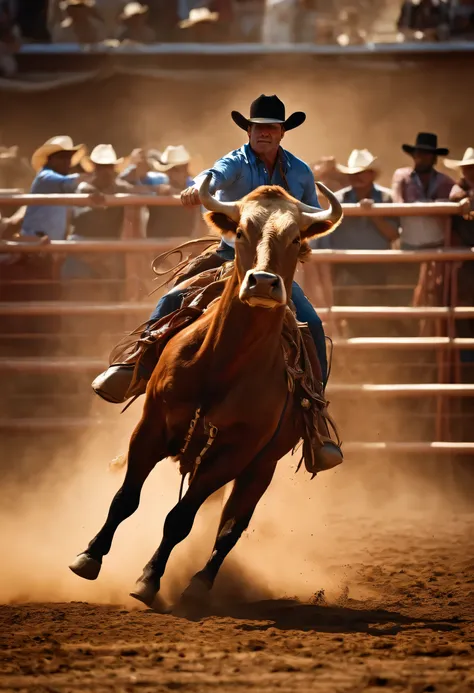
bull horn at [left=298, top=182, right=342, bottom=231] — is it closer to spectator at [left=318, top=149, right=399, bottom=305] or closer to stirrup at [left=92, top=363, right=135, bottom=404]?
stirrup at [left=92, top=363, right=135, bottom=404]

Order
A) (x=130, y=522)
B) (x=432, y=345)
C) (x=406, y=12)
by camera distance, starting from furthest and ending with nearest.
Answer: (x=406, y=12) → (x=432, y=345) → (x=130, y=522)

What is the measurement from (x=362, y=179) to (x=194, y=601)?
4.87 metres

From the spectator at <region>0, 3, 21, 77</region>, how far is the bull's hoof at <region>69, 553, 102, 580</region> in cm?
1141


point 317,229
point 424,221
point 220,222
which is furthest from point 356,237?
point 220,222

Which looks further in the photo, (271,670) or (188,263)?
(188,263)

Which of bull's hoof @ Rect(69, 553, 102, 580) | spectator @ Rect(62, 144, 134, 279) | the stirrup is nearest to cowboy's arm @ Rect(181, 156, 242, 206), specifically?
the stirrup

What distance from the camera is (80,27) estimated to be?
15914 mm

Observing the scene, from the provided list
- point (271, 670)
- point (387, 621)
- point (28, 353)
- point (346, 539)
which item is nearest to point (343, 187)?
point (28, 353)

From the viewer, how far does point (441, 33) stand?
1572cm

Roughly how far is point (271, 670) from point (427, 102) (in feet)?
42.2

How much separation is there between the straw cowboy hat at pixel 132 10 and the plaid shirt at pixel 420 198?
7.16 m

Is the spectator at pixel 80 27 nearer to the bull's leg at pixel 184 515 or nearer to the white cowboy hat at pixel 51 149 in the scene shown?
the white cowboy hat at pixel 51 149

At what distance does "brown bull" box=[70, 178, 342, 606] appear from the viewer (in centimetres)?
514

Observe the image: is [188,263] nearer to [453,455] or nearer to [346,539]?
[346,539]
